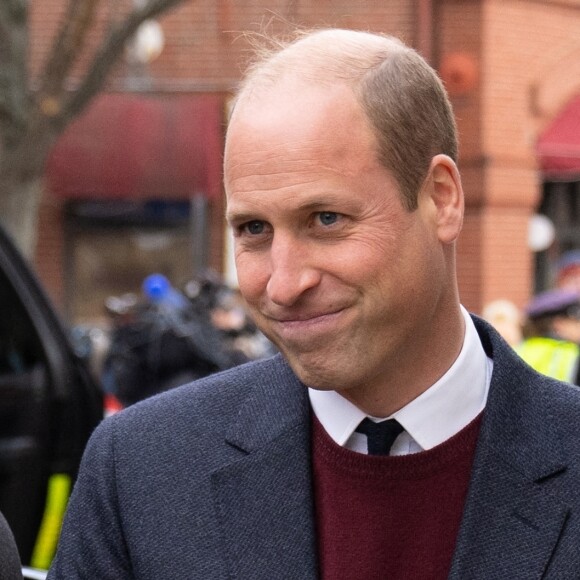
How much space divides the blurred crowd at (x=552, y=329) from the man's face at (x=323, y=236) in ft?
12.7

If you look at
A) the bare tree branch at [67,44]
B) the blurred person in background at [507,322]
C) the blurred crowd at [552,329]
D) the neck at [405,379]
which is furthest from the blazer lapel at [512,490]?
the bare tree branch at [67,44]

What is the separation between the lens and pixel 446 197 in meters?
1.87

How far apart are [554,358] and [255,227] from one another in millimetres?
4385

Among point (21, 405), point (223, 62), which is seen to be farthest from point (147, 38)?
point (21, 405)

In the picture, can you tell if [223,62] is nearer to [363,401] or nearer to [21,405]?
[21,405]

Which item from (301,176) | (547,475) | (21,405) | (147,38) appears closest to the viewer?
(301,176)

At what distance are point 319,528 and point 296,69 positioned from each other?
70cm

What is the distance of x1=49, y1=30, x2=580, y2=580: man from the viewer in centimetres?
177

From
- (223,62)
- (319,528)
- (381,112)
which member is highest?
(381,112)

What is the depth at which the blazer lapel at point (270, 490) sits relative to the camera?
74.5 inches

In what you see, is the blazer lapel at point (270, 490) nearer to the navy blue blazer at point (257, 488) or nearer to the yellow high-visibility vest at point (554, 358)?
the navy blue blazer at point (257, 488)

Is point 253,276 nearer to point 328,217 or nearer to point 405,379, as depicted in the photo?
point 328,217

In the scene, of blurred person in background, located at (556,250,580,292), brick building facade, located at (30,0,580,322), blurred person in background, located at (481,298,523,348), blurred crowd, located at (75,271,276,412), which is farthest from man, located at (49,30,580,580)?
brick building facade, located at (30,0,580,322)

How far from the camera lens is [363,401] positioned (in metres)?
1.91
